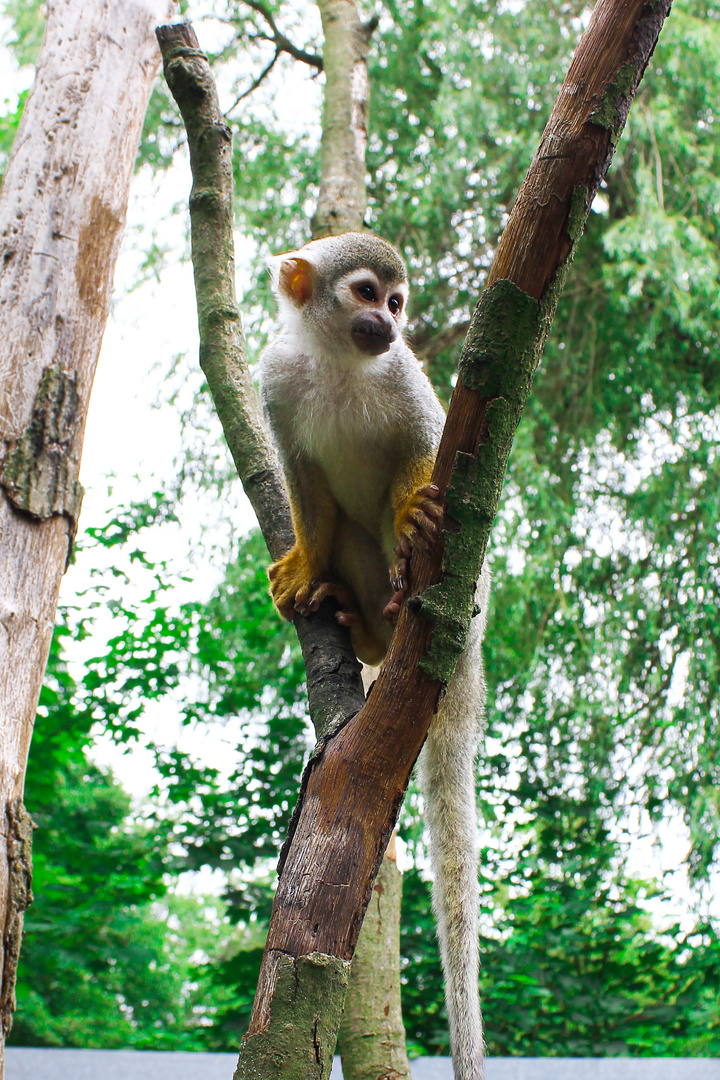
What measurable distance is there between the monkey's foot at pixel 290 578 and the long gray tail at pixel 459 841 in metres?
0.43

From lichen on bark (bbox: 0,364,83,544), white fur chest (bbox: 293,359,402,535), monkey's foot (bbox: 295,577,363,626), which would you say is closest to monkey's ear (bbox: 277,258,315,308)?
white fur chest (bbox: 293,359,402,535)

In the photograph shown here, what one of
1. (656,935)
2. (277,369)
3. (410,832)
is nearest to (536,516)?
(410,832)

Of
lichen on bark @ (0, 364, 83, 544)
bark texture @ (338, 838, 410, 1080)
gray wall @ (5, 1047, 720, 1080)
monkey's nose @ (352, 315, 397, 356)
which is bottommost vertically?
gray wall @ (5, 1047, 720, 1080)

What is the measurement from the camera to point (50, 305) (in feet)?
7.56

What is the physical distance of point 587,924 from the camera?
5.07 m

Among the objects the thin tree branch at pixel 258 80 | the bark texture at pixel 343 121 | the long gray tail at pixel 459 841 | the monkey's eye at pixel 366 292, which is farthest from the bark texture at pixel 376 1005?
the thin tree branch at pixel 258 80

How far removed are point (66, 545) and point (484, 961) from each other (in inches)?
150

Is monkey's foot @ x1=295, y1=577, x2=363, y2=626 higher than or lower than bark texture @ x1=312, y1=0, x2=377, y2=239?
lower

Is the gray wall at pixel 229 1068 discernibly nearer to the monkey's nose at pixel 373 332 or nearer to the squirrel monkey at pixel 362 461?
the squirrel monkey at pixel 362 461

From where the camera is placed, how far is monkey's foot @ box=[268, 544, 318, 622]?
2.09 m

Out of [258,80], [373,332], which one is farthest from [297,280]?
[258,80]

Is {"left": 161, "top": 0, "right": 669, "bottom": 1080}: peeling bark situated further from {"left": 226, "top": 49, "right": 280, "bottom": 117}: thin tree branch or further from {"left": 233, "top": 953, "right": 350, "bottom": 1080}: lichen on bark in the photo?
{"left": 226, "top": 49, "right": 280, "bottom": 117}: thin tree branch

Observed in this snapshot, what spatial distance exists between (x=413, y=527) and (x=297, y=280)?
3.44 feet

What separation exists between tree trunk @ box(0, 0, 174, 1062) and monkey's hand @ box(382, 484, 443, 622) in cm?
91
